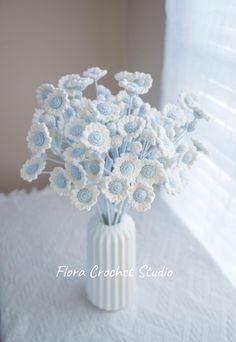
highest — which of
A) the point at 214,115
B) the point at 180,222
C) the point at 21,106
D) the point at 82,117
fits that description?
the point at 82,117

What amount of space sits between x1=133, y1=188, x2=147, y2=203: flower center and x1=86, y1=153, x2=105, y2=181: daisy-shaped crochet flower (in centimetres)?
8

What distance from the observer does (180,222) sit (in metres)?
1.48

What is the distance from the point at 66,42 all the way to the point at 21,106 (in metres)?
0.37

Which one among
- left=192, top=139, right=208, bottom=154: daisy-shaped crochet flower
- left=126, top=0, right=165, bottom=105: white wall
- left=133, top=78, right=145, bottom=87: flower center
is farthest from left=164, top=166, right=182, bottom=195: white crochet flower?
left=126, top=0, right=165, bottom=105: white wall

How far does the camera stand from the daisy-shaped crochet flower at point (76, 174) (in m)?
0.81

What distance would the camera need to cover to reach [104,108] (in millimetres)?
836

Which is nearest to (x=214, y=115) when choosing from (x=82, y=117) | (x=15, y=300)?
(x=82, y=117)

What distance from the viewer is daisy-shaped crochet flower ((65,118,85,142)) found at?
0.83m

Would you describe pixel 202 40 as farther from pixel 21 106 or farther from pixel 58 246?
pixel 21 106

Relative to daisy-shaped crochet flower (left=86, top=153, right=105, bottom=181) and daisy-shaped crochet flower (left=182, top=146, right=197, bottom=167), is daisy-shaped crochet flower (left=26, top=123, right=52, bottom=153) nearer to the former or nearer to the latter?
daisy-shaped crochet flower (left=86, top=153, right=105, bottom=181)

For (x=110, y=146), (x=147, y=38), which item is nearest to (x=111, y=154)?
(x=110, y=146)

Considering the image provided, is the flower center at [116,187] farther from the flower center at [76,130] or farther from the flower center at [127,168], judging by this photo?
the flower center at [76,130]

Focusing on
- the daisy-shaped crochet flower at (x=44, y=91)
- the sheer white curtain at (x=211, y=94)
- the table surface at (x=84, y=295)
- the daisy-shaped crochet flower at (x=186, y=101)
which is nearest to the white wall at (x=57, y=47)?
the sheer white curtain at (x=211, y=94)

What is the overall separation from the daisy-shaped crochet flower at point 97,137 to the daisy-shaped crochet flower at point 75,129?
0.04 metres
